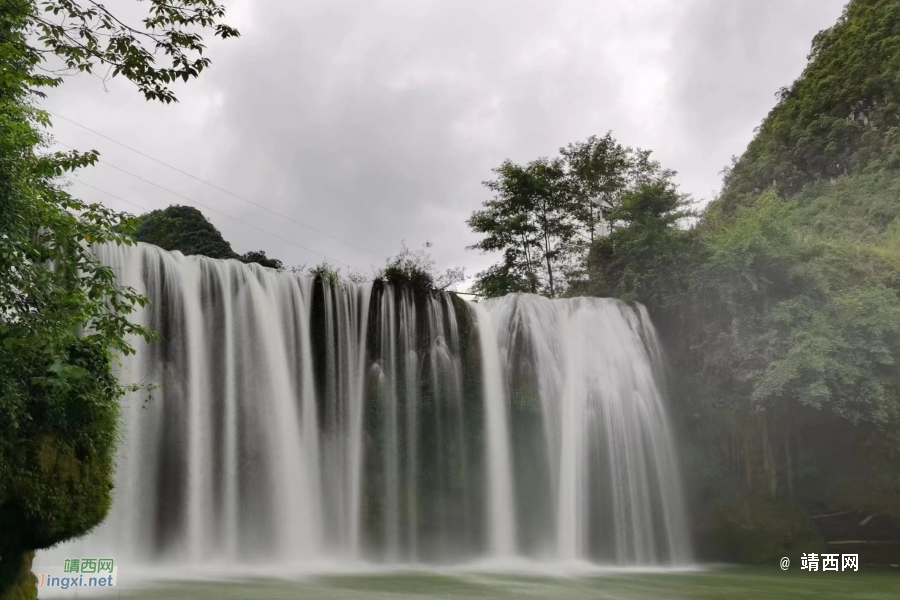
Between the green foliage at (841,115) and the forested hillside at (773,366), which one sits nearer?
the forested hillside at (773,366)

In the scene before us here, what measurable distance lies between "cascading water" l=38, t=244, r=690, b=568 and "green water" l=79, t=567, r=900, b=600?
2574 millimetres

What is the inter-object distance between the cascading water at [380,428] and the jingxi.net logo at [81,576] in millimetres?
2225

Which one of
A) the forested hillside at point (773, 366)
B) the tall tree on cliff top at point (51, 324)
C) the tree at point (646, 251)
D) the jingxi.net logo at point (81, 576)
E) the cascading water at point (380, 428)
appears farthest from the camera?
the tree at point (646, 251)

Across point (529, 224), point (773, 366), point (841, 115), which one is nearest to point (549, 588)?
point (773, 366)

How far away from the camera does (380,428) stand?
1625cm

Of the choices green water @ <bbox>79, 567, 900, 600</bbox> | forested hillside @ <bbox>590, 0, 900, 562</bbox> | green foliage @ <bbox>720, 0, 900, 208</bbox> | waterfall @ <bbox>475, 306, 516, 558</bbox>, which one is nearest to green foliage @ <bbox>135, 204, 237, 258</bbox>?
waterfall @ <bbox>475, 306, 516, 558</bbox>

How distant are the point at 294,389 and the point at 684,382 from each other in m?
10.2

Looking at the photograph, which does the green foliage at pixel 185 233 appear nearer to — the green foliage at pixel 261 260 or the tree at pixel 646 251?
the green foliage at pixel 261 260

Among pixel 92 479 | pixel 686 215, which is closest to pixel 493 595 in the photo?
pixel 92 479

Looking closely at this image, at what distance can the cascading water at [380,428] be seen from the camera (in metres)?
13.4

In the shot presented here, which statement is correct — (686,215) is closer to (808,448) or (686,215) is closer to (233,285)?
(808,448)

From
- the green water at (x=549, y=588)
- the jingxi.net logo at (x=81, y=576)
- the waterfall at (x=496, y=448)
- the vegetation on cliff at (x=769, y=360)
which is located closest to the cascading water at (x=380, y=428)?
the waterfall at (x=496, y=448)

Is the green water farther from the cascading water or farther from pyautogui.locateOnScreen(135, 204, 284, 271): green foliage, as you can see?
pyautogui.locateOnScreen(135, 204, 284, 271): green foliage

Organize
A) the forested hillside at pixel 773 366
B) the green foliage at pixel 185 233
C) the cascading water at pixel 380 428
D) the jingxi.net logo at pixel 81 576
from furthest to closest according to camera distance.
Answer: the green foliage at pixel 185 233, the forested hillside at pixel 773 366, the cascading water at pixel 380 428, the jingxi.net logo at pixel 81 576
